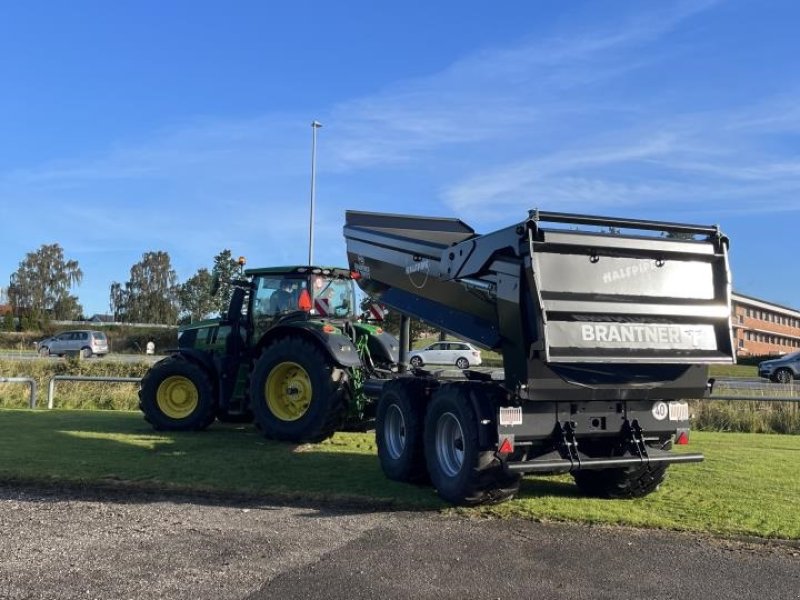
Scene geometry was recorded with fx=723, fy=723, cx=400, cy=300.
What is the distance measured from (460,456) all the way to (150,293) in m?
74.8

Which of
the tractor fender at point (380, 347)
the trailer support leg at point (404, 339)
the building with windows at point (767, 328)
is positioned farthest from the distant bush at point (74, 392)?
the building with windows at point (767, 328)

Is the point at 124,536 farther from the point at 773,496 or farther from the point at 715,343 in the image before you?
the point at 773,496

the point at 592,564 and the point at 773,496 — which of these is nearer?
the point at 592,564

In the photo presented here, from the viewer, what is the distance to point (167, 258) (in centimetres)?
7794

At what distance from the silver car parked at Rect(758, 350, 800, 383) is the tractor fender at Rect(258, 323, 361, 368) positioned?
84.6 ft

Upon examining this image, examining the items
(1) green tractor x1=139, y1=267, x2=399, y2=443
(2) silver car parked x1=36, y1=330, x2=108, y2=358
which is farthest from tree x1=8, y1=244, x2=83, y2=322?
(1) green tractor x1=139, y1=267, x2=399, y2=443

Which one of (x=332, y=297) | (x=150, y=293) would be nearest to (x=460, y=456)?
(x=332, y=297)

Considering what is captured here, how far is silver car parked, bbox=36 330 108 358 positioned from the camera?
37.7 metres

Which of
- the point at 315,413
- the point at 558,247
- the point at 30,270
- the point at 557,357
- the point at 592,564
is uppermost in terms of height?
the point at 30,270

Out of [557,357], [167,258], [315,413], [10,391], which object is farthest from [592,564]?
[167,258]

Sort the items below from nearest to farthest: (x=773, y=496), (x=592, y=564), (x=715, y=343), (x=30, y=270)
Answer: (x=592, y=564), (x=715, y=343), (x=773, y=496), (x=30, y=270)

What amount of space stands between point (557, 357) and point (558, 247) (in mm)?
933

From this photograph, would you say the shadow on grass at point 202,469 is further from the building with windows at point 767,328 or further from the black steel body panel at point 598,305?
the building with windows at point 767,328

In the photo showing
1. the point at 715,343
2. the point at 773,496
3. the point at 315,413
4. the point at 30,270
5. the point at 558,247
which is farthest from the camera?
the point at 30,270
